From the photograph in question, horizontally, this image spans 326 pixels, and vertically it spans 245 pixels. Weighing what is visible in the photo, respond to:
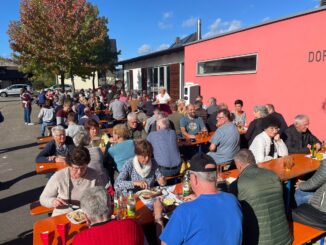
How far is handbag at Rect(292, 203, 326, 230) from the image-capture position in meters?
3.22

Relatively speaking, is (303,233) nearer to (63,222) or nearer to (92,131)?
(63,222)

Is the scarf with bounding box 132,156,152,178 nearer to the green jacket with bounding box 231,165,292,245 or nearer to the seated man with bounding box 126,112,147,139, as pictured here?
the green jacket with bounding box 231,165,292,245

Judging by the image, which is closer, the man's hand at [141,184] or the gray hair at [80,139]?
the man's hand at [141,184]

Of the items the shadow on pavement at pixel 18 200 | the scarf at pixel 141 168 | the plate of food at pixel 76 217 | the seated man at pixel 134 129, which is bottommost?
the shadow on pavement at pixel 18 200

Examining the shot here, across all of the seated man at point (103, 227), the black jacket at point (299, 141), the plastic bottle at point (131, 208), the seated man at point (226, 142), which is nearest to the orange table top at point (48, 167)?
the plastic bottle at point (131, 208)

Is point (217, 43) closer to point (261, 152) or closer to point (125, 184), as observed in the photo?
point (261, 152)

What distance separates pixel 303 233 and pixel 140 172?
6.77 ft

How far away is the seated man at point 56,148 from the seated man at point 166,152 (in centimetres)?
150

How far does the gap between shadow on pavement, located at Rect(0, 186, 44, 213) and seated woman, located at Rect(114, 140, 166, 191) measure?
2599 mm

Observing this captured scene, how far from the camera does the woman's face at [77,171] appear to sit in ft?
10.4

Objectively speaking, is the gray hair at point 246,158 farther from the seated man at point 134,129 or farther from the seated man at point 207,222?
the seated man at point 134,129

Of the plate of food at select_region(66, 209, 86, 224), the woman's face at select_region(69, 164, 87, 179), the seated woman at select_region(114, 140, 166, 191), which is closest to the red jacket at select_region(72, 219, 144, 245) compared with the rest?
the plate of food at select_region(66, 209, 86, 224)

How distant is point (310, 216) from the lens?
329cm

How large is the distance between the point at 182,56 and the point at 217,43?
323cm
